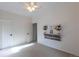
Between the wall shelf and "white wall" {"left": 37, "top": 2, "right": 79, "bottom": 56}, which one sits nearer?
"white wall" {"left": 37, "top": 2, "right": 79, "bottom": 56}

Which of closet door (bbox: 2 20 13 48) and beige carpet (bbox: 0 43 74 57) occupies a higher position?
closet door (bbox: 2 20 13 48)

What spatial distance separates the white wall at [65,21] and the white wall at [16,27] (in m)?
0.93

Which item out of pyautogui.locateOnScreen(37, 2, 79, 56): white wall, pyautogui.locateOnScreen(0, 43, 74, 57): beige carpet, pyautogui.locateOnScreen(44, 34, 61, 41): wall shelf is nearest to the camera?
pyautogui.locateOnScreen(0, 43, 74, 57): beige carpet

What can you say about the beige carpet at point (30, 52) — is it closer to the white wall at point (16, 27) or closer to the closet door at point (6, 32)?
the white wall at point (16, 27)

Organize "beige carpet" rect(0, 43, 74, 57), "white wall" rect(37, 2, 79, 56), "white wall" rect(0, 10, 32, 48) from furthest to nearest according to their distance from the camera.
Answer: "white wall" rect(0, 10, 32, 48) → "white wall" rect(37, 2, 79, 56) → "beige carpet" rect(0, 43, 74, 57)

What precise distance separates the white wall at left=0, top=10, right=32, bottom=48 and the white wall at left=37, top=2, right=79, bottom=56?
3.07 feet

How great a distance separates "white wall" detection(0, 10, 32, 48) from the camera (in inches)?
157

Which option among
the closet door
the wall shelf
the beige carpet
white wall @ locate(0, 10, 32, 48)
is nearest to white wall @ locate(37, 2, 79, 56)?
the wall shelf

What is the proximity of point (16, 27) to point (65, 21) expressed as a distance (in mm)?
2097

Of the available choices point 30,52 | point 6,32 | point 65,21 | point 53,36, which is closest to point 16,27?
point 6,32

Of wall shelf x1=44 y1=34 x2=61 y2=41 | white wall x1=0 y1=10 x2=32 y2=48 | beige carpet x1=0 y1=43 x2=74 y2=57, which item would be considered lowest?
beige carpet x1=0 y1=43 x2=74 y2=57

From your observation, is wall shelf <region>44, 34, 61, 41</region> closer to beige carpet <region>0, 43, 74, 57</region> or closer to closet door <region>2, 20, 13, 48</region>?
beige carpet <region>0, 43, 74, 57</region>

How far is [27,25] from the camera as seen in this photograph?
398 centimetres

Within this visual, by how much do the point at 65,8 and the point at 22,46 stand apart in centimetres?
222
